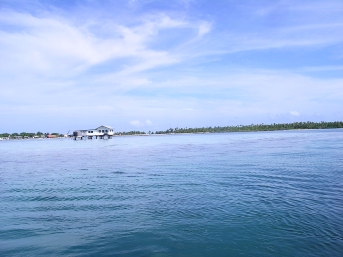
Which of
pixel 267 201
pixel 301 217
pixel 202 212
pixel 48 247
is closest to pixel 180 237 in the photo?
pixel 202 212

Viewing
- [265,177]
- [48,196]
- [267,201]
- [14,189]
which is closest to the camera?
[267,201]

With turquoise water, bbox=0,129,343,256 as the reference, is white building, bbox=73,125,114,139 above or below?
above

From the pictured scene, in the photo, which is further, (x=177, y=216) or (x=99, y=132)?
(x=99, y=132)

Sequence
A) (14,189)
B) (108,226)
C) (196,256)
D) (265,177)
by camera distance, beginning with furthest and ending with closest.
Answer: (265,177) → (14,189) → (108,226) → (196,256)

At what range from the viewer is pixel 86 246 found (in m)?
9.41

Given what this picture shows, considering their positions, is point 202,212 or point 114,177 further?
point 114,177

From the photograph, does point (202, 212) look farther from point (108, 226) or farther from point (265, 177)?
point (265, 177)

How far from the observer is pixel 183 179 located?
20.6 metres

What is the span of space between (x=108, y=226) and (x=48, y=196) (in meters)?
6.96

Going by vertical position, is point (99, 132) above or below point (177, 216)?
above

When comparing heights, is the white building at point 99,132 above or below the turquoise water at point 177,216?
above

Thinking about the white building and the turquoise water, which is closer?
the turquoise water

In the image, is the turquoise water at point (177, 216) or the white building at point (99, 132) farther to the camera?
the white building at point (99, 132)

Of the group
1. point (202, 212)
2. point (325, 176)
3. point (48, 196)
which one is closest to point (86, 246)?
point (202, 212)
